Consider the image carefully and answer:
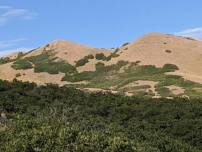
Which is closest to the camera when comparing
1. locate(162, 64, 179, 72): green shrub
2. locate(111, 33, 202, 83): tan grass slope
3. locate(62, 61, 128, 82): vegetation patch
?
locate(162, 64, 179, 72): green shrub

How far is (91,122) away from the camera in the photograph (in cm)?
4428

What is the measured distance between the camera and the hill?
9094 centimetres

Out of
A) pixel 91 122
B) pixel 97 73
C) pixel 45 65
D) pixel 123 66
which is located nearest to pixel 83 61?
pixel 45 65

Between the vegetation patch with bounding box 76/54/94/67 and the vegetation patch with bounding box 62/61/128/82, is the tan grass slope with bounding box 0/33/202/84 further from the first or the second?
the vegetation patch with bounding box 62/61/128/82

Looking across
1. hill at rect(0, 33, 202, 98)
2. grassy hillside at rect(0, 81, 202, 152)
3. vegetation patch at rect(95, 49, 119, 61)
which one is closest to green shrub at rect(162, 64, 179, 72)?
hill at rect(0, 33, 202, 98)

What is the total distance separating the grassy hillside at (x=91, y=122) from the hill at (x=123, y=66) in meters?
19.6

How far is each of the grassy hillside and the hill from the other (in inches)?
770

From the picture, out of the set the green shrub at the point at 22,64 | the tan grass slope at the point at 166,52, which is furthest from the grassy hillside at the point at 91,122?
the green shrub at the point at 22,64

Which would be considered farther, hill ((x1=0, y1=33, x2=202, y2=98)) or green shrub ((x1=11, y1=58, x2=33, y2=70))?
green shrub ((x1=11, y1=58, x2=33, y2=70))

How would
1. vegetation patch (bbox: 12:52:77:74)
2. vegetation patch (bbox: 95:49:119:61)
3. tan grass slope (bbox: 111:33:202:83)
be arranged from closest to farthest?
tan grass slope (bbox: 111:33:202:83) → vegetation patch (bbox: 12:52:77:74) → vegetation patch (bbox: 95:49:119:61)

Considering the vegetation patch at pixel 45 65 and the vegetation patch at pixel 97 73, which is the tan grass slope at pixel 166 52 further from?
the vegetation patch at pixel 45 65

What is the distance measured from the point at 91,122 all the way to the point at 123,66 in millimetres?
63343

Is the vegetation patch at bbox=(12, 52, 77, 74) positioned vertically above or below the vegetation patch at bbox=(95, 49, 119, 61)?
below

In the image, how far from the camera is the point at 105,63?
110688mm
